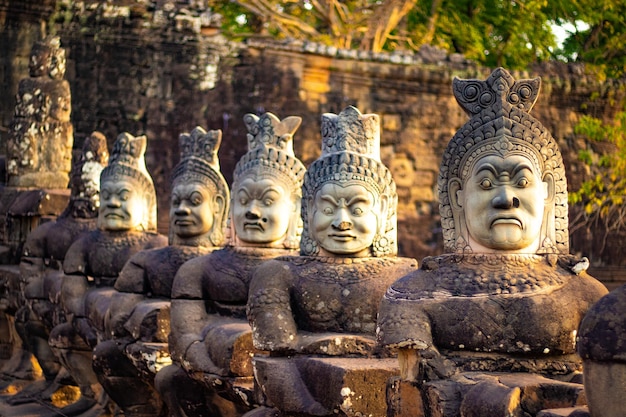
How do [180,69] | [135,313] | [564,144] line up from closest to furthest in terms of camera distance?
[135,313] < [180,69] < [564,144]

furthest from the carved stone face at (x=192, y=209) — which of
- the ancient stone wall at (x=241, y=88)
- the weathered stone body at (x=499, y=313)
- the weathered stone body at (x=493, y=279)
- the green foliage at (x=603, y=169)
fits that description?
the green foliage at (x=603, y=169)

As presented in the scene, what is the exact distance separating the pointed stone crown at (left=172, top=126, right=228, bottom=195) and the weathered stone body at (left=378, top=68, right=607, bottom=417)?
2628 mm

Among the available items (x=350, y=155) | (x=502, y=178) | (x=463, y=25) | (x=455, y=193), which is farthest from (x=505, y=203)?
(x=463, y=25)

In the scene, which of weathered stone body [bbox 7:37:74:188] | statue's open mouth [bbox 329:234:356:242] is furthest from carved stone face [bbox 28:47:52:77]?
statue's open mouth [bbox 329:234:356:242]

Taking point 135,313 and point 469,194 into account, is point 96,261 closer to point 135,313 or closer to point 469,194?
point 135,313

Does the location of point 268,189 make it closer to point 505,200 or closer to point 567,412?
point 505,200

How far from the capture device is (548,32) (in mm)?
20281

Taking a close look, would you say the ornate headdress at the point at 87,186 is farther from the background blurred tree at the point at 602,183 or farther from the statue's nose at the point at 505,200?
the background blurred tree at the point at 602,183

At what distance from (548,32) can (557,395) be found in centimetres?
1686

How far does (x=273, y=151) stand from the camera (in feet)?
21.1

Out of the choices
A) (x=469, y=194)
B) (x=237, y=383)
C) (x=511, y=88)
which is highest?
(x=511, y=88)

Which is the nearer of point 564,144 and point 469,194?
point 469,194

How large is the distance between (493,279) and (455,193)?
43cm

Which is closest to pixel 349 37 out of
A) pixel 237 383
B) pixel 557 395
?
pixel 237 383
